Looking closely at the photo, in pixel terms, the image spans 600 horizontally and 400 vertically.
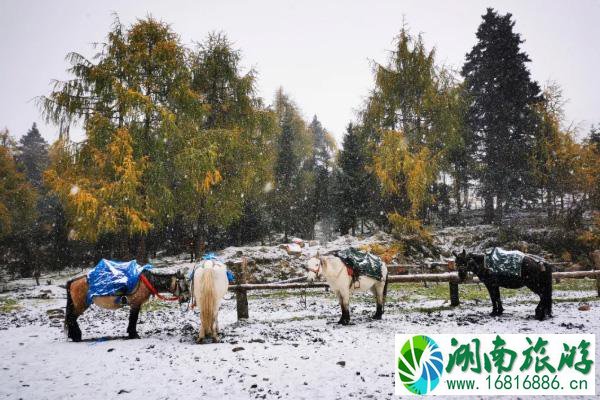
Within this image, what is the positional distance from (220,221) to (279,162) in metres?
12.2

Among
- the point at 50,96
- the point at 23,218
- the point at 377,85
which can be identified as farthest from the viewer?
the point at 23,218

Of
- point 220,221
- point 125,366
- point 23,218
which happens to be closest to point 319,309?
point 125,366

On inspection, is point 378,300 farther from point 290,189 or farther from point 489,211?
point 290,189

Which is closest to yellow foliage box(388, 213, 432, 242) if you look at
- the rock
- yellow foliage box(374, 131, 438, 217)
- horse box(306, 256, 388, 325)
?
yellow foliage box(374, 131, 438, 217)

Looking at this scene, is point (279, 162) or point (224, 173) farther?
point (279, 162)

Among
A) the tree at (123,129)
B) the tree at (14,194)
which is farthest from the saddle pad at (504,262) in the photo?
the tree at (14,194)

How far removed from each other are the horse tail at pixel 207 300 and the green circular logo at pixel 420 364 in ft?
11.7

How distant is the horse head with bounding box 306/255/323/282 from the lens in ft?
24.9

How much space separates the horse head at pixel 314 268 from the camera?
758 centimetres

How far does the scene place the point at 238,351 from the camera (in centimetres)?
562

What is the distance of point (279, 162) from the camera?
95.9 ft

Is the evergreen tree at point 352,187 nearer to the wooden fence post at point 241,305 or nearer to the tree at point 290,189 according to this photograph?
the tree at point 290,189

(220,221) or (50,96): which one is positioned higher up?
(50,96)

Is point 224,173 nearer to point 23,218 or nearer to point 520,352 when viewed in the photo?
point 520,352
